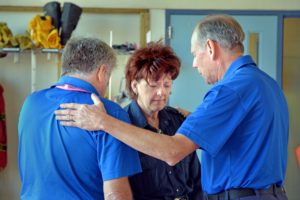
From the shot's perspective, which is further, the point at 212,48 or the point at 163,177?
the point at 163,177

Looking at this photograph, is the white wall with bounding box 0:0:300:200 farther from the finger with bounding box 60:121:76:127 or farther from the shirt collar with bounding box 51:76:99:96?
the finger with bounding box 60:121:76:127

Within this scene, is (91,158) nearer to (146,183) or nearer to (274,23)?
(146,183)

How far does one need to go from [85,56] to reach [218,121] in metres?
0.54

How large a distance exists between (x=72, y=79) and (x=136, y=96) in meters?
0.57

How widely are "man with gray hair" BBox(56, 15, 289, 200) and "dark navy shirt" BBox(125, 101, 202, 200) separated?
0.36 m

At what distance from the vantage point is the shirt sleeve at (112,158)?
1617 millimetres

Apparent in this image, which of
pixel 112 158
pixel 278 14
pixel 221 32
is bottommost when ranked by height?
pixel 112 158

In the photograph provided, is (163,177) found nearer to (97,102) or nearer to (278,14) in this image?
(97,102)

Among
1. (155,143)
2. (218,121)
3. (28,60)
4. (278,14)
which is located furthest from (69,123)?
(278,14)

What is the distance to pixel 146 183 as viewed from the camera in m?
2.04

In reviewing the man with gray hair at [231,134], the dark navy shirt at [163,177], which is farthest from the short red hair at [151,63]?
the man with gray hair at [231,134]

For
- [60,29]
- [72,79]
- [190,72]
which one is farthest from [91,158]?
[190,72]

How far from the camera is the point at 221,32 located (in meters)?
1.75

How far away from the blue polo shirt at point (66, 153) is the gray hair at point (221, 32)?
43 cm
